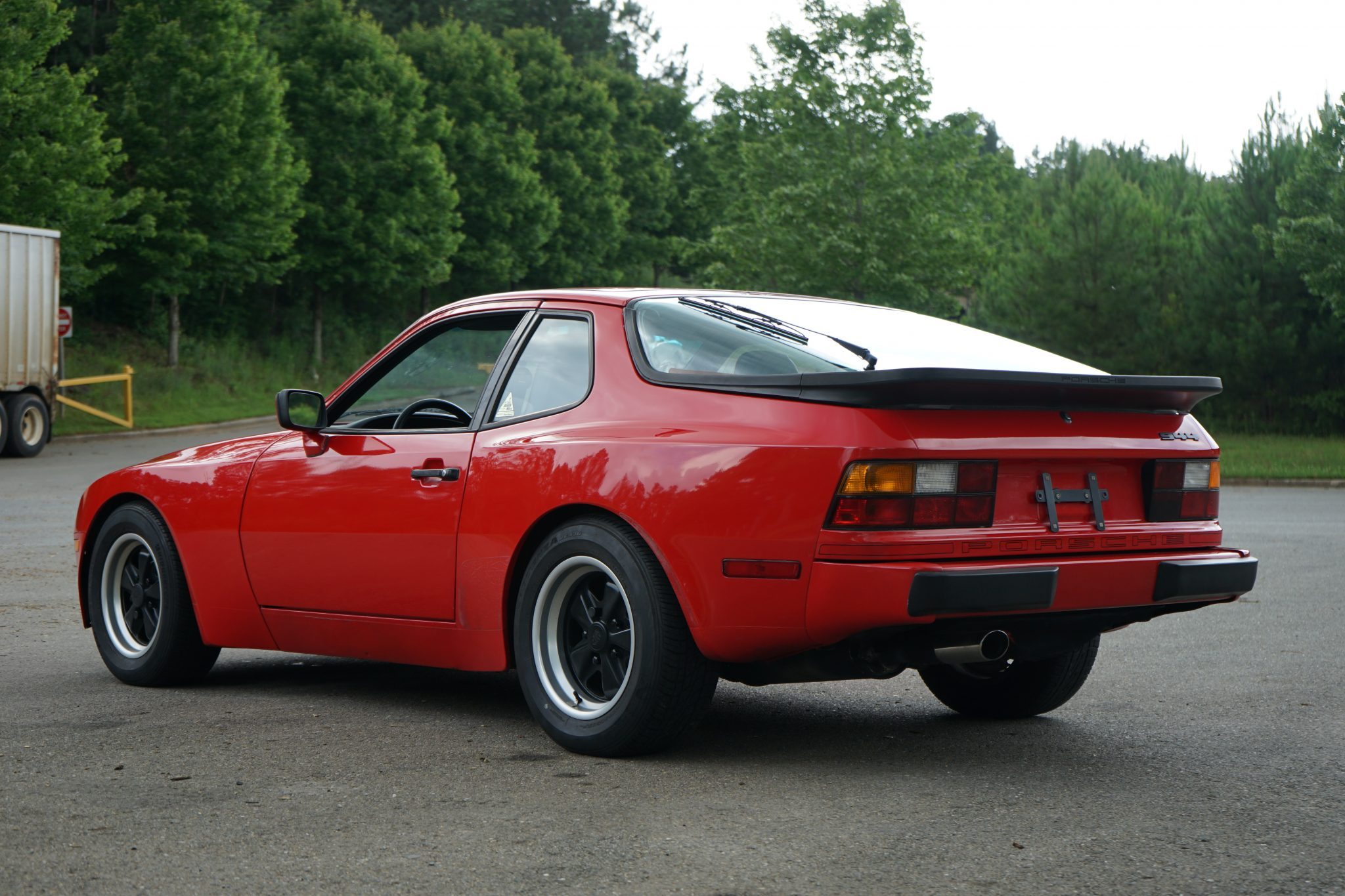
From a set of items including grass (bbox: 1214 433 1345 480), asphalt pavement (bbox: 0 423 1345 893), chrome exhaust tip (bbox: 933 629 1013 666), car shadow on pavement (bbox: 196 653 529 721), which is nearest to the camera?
asphalt pavement (bbox: 0 423 1345 893)


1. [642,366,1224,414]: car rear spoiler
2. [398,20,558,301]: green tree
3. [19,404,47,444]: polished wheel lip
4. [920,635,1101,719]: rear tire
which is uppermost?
[398,20,558,301]: green tree

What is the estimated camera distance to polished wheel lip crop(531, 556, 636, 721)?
16.9 ft

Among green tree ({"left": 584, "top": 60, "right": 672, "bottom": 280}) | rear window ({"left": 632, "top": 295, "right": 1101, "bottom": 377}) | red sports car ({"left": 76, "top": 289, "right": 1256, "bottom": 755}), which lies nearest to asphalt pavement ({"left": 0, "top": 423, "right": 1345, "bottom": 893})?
red sports car ({"left": 76, "top": 289, "right": 1256, "bottom": 755})

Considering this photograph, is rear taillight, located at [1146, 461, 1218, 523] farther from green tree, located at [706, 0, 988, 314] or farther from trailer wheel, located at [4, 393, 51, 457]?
green tree, located at [706, 0, 988, 314]

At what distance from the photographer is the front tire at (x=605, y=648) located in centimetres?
488

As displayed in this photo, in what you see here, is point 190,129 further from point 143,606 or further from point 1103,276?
point 143,606

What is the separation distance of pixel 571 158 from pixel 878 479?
2218 inches

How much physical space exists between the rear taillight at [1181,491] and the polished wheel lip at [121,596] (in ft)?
13.1

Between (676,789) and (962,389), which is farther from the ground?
(962,389)

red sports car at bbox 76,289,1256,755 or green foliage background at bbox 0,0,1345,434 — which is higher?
green foliage background at bbox 0,0,1345,434

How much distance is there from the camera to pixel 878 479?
4.59m

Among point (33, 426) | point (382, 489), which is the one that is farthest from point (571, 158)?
point (382, 489)

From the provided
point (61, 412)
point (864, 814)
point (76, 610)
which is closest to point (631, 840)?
point (864, 814)

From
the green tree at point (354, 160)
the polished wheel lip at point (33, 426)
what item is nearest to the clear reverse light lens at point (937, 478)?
the polished wheel lip at point (33, 426)
